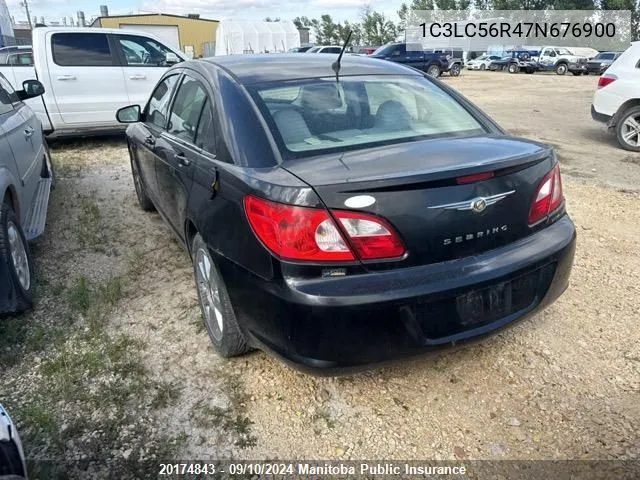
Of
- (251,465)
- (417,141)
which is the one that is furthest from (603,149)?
(251,465)

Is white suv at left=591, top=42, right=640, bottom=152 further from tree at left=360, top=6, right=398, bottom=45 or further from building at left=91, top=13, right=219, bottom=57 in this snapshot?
tree at left=360, top=6, right=398, bottom=45

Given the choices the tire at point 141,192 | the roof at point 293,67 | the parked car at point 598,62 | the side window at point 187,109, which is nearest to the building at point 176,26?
the parked car at point 598,62

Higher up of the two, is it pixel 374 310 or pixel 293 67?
pixel 293 67

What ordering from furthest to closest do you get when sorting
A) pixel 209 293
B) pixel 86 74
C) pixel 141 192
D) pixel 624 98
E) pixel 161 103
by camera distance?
pixel 86 74, pixel 624 98, pixel 141 192, pixel 161 103, pixel 209 293

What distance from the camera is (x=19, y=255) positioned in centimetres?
325

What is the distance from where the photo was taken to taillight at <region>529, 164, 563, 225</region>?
7.55ft

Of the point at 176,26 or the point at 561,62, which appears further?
the point at 176,26

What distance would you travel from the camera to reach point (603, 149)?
7891mm

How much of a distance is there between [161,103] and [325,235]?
2525mm

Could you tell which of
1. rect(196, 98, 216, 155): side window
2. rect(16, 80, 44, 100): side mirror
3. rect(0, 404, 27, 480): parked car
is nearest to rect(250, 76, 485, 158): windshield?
rect(196, 98, 216, 155): side window

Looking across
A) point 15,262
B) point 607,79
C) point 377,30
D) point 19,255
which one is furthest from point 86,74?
point 377,30

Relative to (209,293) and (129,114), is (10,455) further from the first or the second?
(129,114)

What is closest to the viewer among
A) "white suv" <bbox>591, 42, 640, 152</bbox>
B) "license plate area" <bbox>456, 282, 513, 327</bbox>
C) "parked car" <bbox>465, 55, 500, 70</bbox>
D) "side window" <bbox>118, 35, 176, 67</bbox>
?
"license plate area" <bbox>456, 282, 513, 327</bbox>

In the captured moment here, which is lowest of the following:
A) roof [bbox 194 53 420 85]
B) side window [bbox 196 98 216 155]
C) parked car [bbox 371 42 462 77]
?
parked car [bbox 371 42 462 77]
